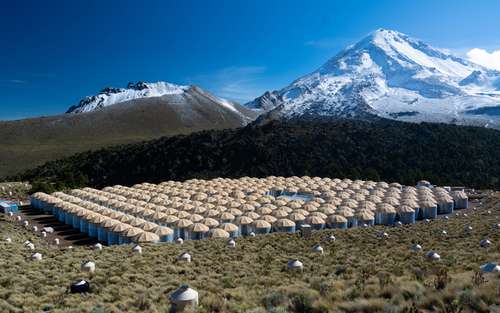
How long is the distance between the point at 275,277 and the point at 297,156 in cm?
6044

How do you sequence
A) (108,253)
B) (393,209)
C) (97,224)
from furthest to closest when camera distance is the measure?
(393,209), (97,224), (108,253)

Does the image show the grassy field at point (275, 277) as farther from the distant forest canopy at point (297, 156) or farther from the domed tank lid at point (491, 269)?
the distant forest canopy at point (297, 156)

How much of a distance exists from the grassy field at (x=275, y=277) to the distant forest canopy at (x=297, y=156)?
39984 millimetres

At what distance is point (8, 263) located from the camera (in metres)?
15.2

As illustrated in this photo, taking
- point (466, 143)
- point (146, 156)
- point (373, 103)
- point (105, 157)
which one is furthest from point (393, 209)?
point (373, 103)

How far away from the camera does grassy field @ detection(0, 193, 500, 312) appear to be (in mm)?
8109

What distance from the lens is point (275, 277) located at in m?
12.5

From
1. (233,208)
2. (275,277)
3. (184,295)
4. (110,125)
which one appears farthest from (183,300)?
(110,125)

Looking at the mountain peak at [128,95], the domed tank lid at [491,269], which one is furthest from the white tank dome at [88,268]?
the mountain peak at [128,95]

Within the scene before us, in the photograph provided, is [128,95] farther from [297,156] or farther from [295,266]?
[295,266]

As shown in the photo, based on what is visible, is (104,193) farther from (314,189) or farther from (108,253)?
(108,253)

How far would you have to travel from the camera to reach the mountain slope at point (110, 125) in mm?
104562

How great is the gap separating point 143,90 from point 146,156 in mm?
125843

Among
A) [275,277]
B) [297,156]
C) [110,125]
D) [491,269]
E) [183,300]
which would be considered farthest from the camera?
[110,125]
